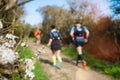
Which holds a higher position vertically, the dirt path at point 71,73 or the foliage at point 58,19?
the dirt path at point 71,73

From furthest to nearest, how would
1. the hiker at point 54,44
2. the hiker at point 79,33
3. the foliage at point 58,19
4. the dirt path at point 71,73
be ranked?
the foliage at point 58,19, the hiker at point 79,33, the hiker at point 54,44, the dirt path at point 71,73

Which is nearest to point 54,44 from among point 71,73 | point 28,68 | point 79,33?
point 79,33

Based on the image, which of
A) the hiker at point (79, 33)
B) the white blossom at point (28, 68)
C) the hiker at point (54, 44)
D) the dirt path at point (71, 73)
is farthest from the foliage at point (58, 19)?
the white blossom at point (28, 68)

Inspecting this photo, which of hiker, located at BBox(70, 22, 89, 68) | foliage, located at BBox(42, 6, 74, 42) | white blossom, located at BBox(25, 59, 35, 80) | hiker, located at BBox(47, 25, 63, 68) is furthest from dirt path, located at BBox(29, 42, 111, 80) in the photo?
foliage, located at BBox(42, 6, 74, 42)

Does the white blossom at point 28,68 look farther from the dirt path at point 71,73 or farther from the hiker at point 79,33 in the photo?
the hiker at point 79,33

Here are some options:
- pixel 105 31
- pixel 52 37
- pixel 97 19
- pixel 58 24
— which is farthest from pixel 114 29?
pixel 58 24

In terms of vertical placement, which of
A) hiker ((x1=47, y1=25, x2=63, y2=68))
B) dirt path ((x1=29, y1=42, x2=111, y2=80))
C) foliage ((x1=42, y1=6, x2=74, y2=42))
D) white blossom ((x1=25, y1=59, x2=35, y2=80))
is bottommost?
foliage ((x1=42, y1=6, x2=74, y2=42))

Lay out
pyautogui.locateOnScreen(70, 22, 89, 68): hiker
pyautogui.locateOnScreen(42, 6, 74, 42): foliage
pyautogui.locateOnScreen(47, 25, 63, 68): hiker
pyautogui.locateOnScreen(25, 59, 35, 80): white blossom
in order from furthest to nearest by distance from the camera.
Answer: pyautogui.locateOnScreen(42, 6, 74, 42): foliage
pyautogui.locateOnScreen(70, 22, 89, 68): hiker
pyautogui.locateOnScreen(47, 25, 63, 68): hiker
pyautogui.locateOnScreen(25, 59, 35, 80): white blossom

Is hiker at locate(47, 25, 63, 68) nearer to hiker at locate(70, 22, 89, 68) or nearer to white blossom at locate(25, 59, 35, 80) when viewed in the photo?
hiker at locate(70, 22, 89, 68)

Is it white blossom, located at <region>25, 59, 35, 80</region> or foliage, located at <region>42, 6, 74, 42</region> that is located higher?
white blossom, located at <region>25, 59, 35, 80</region>

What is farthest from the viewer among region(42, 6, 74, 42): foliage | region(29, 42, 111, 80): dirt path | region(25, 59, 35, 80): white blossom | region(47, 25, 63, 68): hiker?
region(42, 6, 74, 42): foliage

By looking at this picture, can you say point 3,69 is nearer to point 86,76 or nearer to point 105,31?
point 86,76

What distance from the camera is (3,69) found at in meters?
4.12

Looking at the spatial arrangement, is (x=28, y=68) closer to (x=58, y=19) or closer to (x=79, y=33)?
(x=79, y=33)
